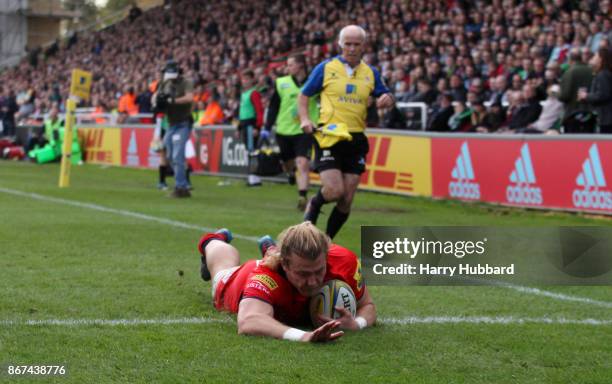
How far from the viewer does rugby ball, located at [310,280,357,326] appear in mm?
5922

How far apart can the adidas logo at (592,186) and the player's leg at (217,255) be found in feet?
23.7

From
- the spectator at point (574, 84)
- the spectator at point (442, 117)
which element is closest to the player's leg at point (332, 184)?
the spectator at point (574, 84)

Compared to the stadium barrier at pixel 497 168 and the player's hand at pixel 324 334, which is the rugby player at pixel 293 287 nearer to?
the player's hand at pixel 324 334

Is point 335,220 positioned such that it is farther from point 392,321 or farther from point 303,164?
point 303,164

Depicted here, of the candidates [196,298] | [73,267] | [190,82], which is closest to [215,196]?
[190,82]

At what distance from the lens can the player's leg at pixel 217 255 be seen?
6988mm

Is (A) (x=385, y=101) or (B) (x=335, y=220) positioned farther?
(B) (x=335, y=220)

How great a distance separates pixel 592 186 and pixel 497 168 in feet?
5.80

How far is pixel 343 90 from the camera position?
1021 centimetres

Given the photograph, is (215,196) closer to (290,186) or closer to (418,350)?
(290,186)

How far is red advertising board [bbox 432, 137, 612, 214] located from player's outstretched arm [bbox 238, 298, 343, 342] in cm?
842

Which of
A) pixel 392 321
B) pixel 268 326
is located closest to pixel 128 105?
pixel 392 321

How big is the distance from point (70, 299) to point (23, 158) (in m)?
25.7

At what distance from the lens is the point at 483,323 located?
641cm
